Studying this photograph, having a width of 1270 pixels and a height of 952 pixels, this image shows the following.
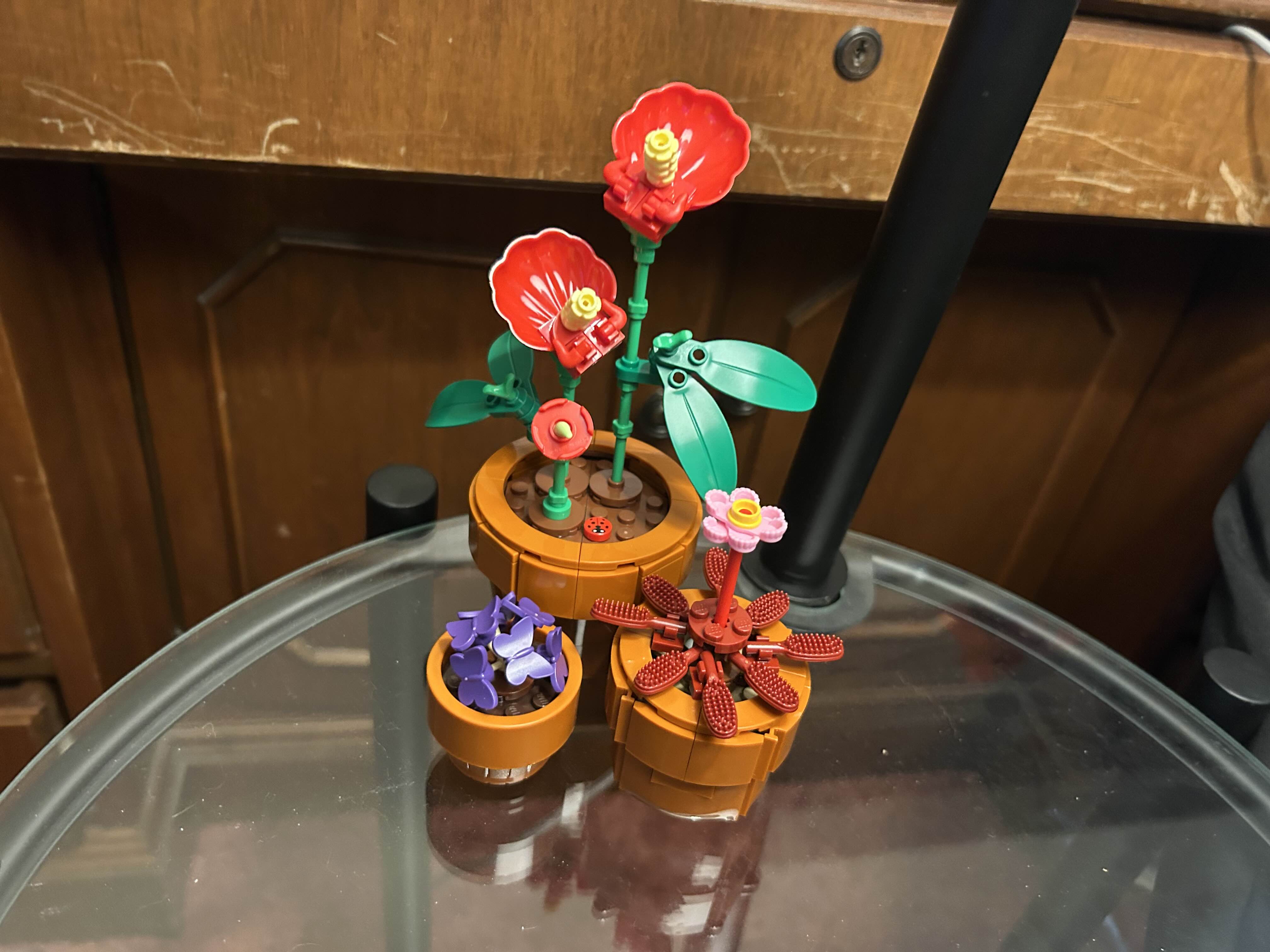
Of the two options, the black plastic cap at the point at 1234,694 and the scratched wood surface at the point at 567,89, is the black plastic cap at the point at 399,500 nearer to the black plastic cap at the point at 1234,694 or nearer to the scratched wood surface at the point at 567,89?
the scratched wood surface at the point at 567,89

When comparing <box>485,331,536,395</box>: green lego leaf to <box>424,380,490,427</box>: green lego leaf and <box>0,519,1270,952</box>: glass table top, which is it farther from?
<box>0,519,1270,952</box>: glass table top

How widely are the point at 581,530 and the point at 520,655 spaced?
96mm

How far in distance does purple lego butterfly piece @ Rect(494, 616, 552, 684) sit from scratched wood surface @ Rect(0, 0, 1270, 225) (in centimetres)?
29

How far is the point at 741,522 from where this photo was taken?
1.34ft

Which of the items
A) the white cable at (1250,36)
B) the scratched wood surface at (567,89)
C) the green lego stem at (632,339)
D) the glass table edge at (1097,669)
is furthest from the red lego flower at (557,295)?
the white cable at (1250,36)

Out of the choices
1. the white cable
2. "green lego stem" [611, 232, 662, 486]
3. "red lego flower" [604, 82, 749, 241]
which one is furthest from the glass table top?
the white cable

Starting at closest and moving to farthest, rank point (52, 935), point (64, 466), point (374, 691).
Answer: point (52, 935) < point (374, 691) < point (64, 466)

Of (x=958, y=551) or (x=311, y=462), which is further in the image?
(x=958, y=551)

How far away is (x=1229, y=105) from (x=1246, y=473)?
273mm

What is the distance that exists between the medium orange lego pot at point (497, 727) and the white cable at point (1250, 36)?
574mm

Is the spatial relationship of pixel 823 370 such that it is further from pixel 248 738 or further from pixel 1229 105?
pixel 248 738

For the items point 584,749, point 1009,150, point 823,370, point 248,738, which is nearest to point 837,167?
point 1009,150

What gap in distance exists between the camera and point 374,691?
54cm

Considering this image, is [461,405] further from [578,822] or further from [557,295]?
[578,822]
